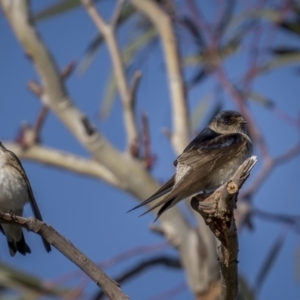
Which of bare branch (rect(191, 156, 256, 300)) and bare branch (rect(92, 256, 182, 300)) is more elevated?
bare branch (rect(191, 156, 256, 300))

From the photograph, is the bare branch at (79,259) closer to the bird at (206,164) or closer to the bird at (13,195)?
the bird at (206,164)

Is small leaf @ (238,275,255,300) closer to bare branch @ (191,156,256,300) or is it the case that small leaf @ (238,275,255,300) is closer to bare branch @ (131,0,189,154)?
bare branch @ (131,0,189,154)

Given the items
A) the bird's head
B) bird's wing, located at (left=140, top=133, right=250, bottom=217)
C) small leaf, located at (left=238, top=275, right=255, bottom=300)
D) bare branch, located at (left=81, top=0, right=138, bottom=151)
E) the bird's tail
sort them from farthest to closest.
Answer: bare branch, located at (left=81, top=0, right=138, bottom=151), small leaf, located at (left=238, top=275, right=255, bottom=300), the bird's head, the bird's tail, bird's wing, located at (left=140, top=133, right=250, bottom=217)

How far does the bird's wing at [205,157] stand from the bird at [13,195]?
24.6 inches

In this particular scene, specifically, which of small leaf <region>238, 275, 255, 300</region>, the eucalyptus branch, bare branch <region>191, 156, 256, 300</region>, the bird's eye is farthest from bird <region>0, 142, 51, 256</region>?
the eucalyptus branch

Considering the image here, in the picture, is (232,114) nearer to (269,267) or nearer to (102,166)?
(269,267)

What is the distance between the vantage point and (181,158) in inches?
116

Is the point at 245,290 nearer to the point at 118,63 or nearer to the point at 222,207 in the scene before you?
the point at 118,63

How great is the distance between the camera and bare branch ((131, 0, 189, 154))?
593 cm

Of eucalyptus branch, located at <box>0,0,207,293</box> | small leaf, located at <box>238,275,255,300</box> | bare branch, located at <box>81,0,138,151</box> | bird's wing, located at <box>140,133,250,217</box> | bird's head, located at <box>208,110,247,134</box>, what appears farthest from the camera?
bare branch, located at <box>81,0,138,151</box>

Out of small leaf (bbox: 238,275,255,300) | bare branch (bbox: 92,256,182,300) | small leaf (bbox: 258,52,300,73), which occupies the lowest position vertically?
small leaf (bbox: 238,275,255,300)

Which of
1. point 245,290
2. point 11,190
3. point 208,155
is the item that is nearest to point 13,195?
point 11,190

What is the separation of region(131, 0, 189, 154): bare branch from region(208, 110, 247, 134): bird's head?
2.30m

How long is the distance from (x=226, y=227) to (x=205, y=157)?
2.11 ft
